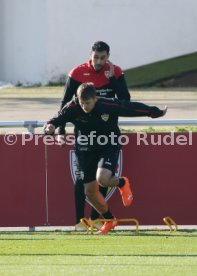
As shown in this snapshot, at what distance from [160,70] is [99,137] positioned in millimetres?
20393

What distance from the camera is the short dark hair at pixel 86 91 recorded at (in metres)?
11.2

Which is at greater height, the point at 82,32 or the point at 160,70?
the point at 82,32

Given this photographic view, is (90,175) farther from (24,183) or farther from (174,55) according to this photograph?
(174,55)

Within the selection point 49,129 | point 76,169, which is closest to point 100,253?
point 49,129

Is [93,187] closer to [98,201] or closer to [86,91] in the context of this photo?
[98,201]

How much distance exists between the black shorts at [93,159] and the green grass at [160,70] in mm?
17630

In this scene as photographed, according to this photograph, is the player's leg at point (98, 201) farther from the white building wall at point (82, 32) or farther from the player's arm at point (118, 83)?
the white building wall at point (82, 32)

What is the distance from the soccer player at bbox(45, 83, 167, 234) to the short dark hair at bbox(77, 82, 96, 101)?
0.13ft

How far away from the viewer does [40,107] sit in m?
25.0

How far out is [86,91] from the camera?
36.6ft
